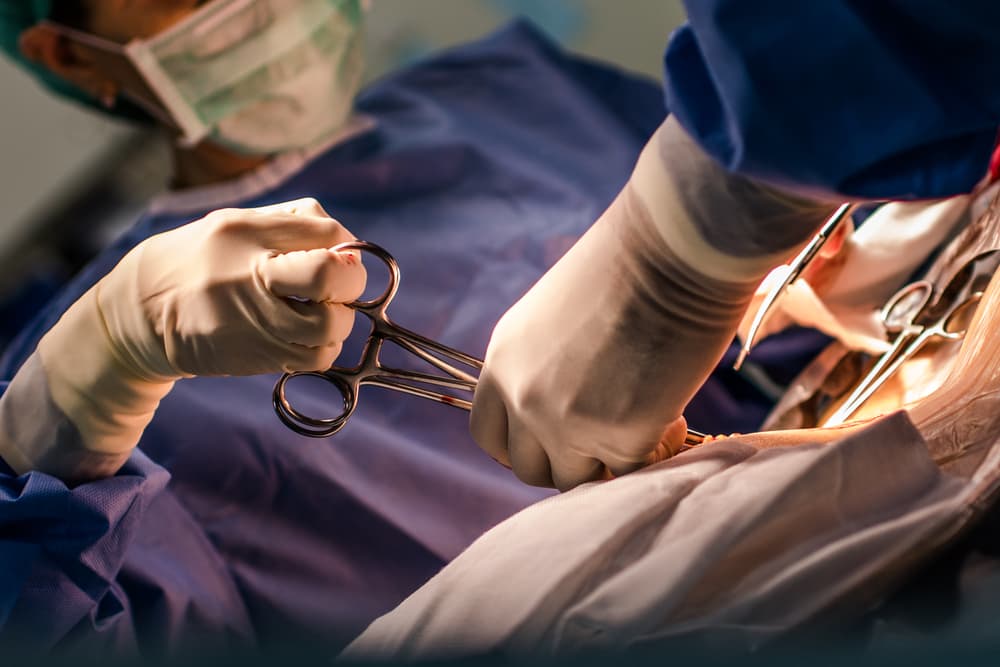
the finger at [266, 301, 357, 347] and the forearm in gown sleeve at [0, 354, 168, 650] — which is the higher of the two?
the finger at [266, 301, 357, 347]

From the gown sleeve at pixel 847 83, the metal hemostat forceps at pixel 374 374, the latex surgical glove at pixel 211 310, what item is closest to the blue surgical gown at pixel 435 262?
the gown sleeve at pixel 847 83

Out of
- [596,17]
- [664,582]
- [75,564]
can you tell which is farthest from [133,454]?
[596,17]

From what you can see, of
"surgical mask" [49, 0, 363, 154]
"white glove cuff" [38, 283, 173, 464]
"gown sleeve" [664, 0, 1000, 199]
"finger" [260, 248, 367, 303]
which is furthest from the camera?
"surgical mask" [49, 0, 363, 154]

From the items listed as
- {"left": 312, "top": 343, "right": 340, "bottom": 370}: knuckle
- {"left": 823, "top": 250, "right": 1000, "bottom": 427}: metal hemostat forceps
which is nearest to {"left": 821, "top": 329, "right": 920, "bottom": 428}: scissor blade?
{"left": 823, "top": 250, "right": 1000, "bottom": 427}: metal hemostat forceps

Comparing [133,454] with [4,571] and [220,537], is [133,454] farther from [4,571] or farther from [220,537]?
[220,537]

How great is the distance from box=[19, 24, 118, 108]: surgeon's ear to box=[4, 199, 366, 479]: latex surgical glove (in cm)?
78

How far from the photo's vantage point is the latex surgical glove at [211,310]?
0.72 m

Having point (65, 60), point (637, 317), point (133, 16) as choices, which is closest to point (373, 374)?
point (637, 317)

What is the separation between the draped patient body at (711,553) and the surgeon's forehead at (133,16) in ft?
3.15

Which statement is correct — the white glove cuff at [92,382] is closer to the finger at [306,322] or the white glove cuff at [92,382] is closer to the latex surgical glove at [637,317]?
the finger at [306,322]

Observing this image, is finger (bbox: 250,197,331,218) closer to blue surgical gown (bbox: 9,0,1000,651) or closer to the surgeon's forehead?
blue surgical gown (bbox: 9,0,1000,651)

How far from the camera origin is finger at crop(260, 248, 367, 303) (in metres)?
0.69

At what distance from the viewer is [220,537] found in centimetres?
117

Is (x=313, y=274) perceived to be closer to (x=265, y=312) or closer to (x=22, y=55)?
(x=265, y=312)
